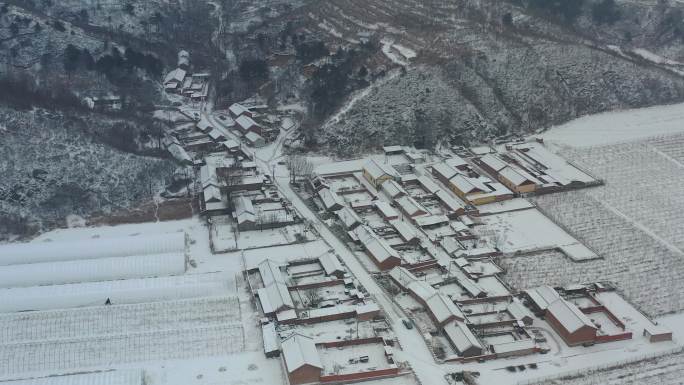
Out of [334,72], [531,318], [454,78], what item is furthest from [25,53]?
[531,318]

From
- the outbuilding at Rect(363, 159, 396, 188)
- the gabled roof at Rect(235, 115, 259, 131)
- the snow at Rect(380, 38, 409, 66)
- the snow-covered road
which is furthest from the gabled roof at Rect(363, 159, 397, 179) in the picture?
the snow at Rect(380, 38, 409, 66)

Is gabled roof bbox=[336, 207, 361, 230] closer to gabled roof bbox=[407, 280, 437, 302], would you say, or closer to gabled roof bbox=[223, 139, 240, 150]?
gabled roof bbox=[407, 280, 437, 302]

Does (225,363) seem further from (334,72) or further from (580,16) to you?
(580,16)

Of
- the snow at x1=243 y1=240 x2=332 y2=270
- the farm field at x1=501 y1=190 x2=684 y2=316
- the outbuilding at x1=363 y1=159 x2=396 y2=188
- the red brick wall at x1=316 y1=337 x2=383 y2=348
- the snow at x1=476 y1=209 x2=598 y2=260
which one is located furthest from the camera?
the outbuilding at x1=363 y1=159 x2=396 y2=188

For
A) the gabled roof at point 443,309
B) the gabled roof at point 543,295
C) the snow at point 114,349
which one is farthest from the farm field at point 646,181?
the snow at point 114,349

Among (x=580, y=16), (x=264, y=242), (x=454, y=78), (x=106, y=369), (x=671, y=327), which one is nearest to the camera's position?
(x=106, y=369)
